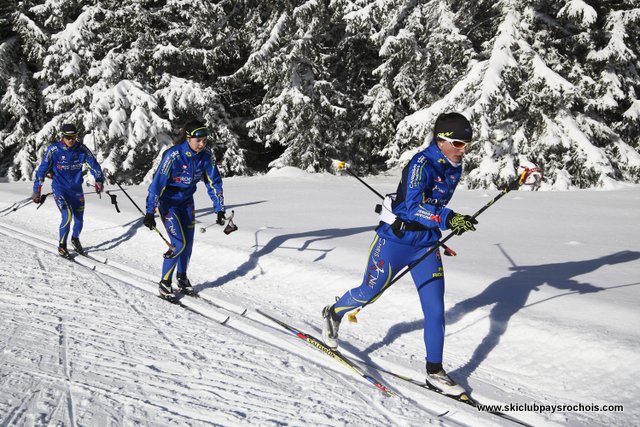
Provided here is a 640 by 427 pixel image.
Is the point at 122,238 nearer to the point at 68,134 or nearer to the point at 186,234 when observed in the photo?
the point at 68,134

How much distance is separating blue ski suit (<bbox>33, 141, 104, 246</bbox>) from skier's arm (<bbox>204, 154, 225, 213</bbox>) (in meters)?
3.03

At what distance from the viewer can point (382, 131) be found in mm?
20625

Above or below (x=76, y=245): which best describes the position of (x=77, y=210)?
above

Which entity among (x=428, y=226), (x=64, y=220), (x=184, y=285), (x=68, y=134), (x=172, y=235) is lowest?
(x=184, y=285)

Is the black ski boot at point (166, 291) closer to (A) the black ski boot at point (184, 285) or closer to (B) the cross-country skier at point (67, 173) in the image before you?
(A) the black ski boot at point (184, 285)

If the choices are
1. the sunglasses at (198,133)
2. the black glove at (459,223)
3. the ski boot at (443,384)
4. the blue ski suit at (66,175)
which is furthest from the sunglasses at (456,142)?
the blue ski suit at (66,175)

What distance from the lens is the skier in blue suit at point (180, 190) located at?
5.66 metres

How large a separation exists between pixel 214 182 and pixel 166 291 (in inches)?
58.6

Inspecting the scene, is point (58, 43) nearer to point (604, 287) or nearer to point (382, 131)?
point (382, 131)

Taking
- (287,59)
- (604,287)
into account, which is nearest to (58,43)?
(287,59)

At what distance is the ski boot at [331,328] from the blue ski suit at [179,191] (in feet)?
7.93

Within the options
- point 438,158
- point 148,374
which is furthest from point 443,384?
point 148,374

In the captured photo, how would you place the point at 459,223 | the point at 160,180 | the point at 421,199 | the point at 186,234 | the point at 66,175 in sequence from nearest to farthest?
the point at 459,223, the point at 421,199, the point at 160,180, the point at 186,234, the point at 66,175

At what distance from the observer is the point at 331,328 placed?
14.3 ft
